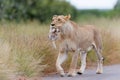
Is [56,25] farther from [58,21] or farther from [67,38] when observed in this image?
[67,38]

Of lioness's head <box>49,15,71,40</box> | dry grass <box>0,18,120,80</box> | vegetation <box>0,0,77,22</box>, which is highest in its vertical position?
lioness's head <box>49,15,71,40</box>

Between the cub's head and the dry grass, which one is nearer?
the dry grass

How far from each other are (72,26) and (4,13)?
2254 cm

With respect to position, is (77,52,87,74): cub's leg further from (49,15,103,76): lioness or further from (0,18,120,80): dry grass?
(0,18,120,80): dry grass

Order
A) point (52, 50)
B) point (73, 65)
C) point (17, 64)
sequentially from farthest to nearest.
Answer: point (52, 50)
point (73, 65)
point (17, 64)

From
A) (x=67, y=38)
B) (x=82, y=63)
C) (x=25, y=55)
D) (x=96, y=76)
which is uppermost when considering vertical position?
(x=67, y=38)

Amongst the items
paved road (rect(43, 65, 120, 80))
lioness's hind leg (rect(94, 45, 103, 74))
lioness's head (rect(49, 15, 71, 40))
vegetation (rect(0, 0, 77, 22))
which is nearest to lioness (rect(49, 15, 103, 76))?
lioness's head (rect(49, 15, 71, 40))

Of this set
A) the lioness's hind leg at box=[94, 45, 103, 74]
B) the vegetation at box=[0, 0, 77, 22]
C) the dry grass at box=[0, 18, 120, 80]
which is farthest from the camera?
the vegetation at box=[0, 0, 77, 22]

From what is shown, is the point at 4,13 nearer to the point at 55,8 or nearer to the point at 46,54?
the point at 55,8

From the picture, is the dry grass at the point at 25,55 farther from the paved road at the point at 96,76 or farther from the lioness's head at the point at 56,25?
the lioness's head at the point at 56,25

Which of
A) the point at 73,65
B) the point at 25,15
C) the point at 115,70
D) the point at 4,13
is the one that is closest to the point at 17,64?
the point at 73,65

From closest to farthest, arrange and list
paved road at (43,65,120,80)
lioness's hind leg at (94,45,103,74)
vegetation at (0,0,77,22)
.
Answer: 1. paved road at (43,65,120,80)
2. lioness's hind leg at (94,45,103,74)
3. vegetation at (0,0,77,22)

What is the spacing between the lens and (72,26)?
18031mm

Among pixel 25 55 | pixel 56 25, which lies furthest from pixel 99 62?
pixel 25 55
